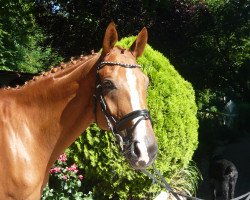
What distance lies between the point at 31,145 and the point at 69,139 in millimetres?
307

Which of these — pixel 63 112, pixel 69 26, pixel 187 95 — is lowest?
pixel 63 112

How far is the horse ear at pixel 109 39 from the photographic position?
2889mm

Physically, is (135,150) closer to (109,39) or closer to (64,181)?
(109,39)

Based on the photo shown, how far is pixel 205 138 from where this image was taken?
45.3 ft

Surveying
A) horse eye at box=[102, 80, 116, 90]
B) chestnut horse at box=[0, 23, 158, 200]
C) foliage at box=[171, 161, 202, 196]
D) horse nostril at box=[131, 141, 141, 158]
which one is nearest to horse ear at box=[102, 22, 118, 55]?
chestnut horse at box=[0, 23, 158, 200]

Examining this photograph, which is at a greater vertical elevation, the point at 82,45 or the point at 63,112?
the point at 82,45

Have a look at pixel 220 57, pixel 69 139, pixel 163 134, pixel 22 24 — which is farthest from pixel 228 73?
pixel 69 139

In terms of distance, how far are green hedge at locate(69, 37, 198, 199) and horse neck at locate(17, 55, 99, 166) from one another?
2.38 meters

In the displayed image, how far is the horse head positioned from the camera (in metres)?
2.65

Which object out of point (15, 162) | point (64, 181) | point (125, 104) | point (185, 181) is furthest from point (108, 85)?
point (185, 181)

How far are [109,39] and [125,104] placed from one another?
51 cm

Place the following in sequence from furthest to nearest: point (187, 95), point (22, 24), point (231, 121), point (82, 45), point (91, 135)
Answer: point (231, 121) < point (82, 45) < point (22, 24) < point (187, 95) < point (91, 135)

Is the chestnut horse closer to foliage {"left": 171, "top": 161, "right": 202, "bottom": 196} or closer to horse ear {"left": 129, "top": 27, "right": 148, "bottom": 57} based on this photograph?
horse ear {"left": 129, "top": 27, "right": 148, "bottom": 57}

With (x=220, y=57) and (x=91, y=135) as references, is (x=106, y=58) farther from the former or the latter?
(x=220, y=57)
